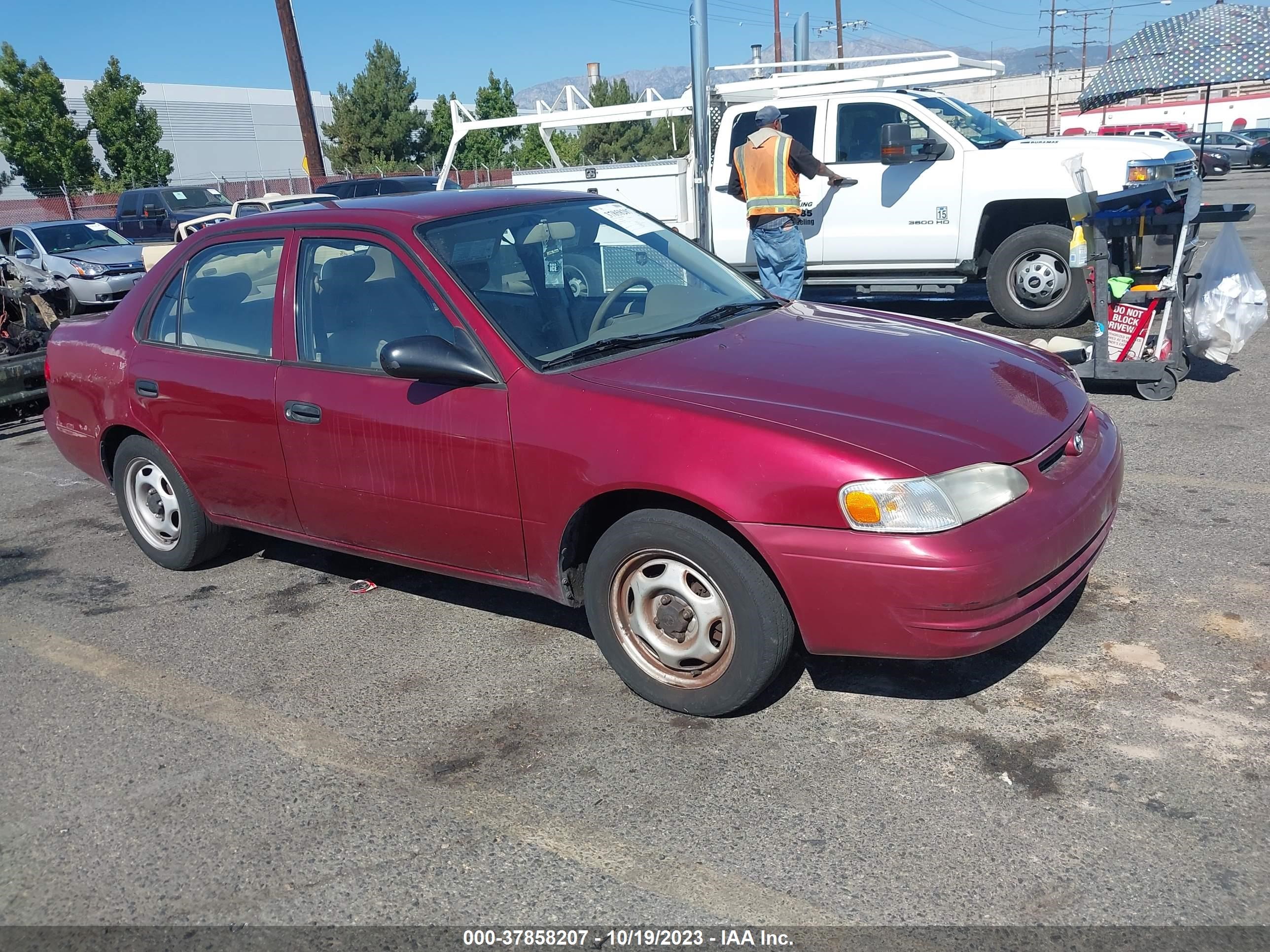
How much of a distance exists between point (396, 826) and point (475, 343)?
65.3 inches

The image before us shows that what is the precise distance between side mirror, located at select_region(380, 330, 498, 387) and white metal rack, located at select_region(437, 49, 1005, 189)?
6.93 metres

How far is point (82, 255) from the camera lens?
16.9 metres

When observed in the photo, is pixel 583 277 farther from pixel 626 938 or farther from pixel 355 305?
pixel 626 938

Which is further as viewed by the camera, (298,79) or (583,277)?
(298,79)

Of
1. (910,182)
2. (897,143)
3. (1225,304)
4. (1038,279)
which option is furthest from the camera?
(910,182)

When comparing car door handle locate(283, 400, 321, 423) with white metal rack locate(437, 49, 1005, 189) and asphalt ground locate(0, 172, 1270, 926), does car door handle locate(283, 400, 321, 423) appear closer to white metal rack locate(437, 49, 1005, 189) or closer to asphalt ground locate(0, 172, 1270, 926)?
asphalt ground locate(0, 172, 1270, 926)

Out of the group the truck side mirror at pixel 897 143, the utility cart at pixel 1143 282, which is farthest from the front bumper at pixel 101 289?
the utility cart at pixel 1143 282

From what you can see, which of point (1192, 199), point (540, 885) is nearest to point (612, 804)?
point (540, 885)

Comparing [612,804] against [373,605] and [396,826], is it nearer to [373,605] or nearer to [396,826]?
[396,826]

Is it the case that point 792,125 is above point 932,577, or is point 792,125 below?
above

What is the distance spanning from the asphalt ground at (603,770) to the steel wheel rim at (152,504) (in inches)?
19.4

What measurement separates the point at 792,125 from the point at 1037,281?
107 inches

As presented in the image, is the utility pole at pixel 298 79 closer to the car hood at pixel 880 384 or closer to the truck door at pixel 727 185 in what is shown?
the truck door at pixel 727 185

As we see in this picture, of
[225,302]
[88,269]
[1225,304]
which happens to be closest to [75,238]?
[88,269]
